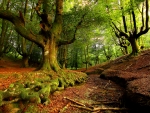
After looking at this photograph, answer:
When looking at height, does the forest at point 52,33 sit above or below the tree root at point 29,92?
above

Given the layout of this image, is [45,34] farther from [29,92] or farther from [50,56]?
[29,92]

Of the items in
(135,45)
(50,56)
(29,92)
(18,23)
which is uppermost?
(18,23)

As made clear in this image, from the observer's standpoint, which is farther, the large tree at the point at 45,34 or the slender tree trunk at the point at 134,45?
the slender tree trunk at the point at 134,45

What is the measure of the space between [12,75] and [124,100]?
4.41m

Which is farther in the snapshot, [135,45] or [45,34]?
[135,45]

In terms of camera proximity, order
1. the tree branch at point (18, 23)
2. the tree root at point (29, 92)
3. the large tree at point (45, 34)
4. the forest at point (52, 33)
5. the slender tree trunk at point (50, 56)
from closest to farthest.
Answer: the tree root at point (29, 92)
the forest at point (52, 33)
the tree branch at point (18, 23)
the large tree at point (45, 34)
the slender tree trunk at point (50, 56)

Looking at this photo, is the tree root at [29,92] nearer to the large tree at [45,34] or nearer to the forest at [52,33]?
the forest at [52,33]

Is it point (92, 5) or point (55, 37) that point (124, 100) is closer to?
point (55, 37)

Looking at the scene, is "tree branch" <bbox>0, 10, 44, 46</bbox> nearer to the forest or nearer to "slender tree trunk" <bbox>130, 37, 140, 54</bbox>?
the forest

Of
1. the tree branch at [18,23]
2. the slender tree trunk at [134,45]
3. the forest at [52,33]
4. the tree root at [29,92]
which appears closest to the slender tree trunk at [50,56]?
the forest at [52,33]

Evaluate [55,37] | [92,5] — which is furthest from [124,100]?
[92,5]

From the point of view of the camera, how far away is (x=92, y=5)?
1688 cm

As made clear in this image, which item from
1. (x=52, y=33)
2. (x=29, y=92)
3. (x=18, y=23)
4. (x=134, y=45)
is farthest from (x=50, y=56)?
(x=134, y=45)

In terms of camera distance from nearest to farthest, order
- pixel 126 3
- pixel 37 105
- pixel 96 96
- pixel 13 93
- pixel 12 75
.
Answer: pixel 13 93
pixel 37 105
pixel 12 75
pixel 96 96
pixel 126 3
